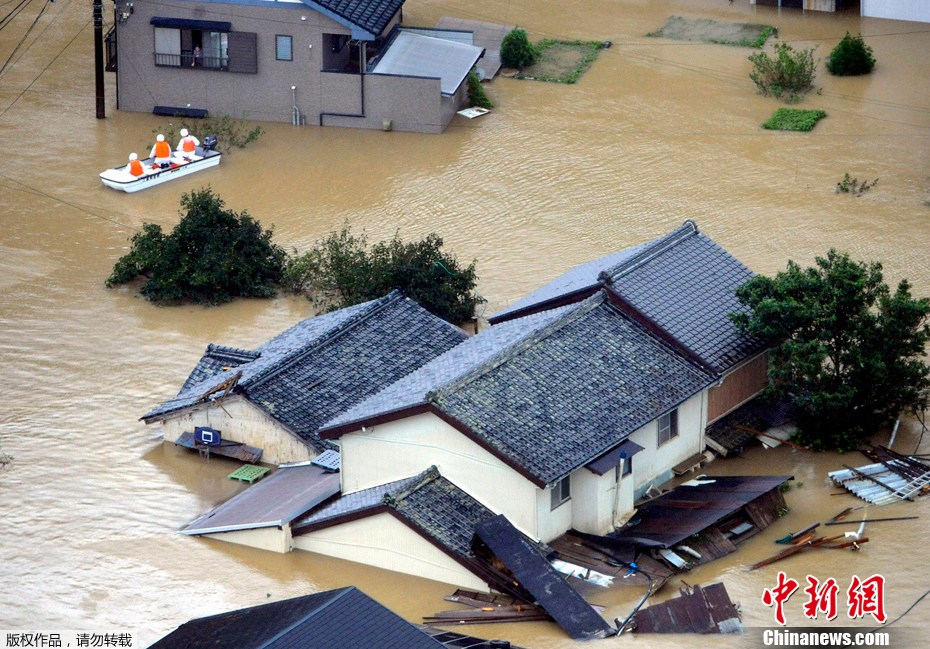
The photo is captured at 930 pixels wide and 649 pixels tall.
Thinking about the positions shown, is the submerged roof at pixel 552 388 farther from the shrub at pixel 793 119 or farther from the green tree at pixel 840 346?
the shrub at pixel 793 119

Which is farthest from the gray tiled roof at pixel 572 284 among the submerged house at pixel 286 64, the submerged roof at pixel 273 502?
the submerged house at pixel 286 64

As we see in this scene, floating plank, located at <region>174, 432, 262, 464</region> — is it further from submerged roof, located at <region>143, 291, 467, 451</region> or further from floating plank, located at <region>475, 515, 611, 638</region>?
floating plank, located at <region>475, 515, 611, 638</region>

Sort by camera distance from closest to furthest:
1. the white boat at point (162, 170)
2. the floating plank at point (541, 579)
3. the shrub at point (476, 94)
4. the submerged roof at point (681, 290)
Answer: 1. the floating plank at point (541, 579)
2. the submerged roof at point (681, 290)
3. the white boat at point (162, 170)
4. the shrub at point (476, 94)

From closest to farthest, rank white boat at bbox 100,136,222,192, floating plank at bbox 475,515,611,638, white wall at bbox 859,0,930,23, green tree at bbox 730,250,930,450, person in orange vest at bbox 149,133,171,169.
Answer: floating plank at bbox 475,515,611,638
green tree at bbox 730,250,930,450
white boat at bbox 100,136,222,192
person in orange vest at bbox 149,133,171,169
white wall at bbox 859,0,930,23

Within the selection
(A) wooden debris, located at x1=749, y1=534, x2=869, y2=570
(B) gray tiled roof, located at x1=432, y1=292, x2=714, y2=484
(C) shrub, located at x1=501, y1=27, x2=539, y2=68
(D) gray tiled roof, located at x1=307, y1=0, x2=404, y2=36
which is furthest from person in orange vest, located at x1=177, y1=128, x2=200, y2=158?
(A) wooden debris, located at x1=749, y1=534, x2=869, y2=570

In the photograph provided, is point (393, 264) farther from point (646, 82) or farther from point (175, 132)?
point (646, 82)

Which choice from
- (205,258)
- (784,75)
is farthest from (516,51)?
(205,258)

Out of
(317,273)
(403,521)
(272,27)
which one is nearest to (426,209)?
(317,273)
